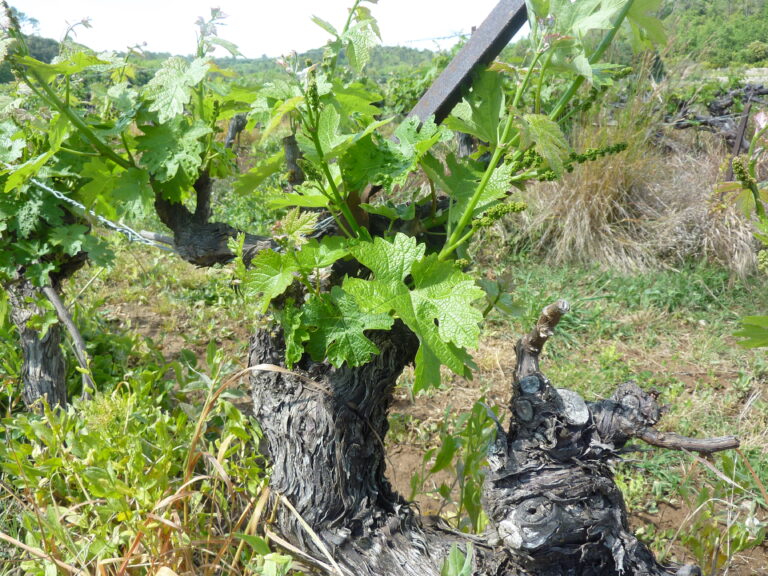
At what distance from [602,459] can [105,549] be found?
118 centimetres

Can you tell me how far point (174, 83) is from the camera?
121cm

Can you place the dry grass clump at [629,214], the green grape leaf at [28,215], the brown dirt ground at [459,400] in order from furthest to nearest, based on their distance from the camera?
the dry grass clump at [629,214]
the brown dirt ground at [459,400]
the green grape leaf at [28,215]

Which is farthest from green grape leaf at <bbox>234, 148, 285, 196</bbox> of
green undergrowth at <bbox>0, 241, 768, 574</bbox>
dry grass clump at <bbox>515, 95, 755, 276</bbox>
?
dry grass clump at <bbox>515, 95, 755, 276</bbox>

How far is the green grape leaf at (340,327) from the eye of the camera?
115 centimetres

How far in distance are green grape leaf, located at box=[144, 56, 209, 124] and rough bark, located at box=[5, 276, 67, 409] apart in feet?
3.78

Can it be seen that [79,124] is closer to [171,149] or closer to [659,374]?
[171,149]

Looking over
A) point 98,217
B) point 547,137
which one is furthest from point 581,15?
point 98,217

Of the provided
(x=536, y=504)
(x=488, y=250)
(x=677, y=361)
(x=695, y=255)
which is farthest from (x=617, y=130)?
(x=536, y=504)

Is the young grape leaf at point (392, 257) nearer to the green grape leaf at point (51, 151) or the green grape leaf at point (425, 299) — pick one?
the green grape leaf at point (425, 299)

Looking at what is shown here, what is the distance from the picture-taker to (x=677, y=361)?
10.8 ft

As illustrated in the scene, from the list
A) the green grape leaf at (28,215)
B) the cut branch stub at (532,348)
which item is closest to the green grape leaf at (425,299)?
the cut branch stub at (532,348)

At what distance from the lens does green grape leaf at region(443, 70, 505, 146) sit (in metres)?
1.17

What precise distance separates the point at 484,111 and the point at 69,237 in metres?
1.35

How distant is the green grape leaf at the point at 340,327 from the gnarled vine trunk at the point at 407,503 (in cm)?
12
